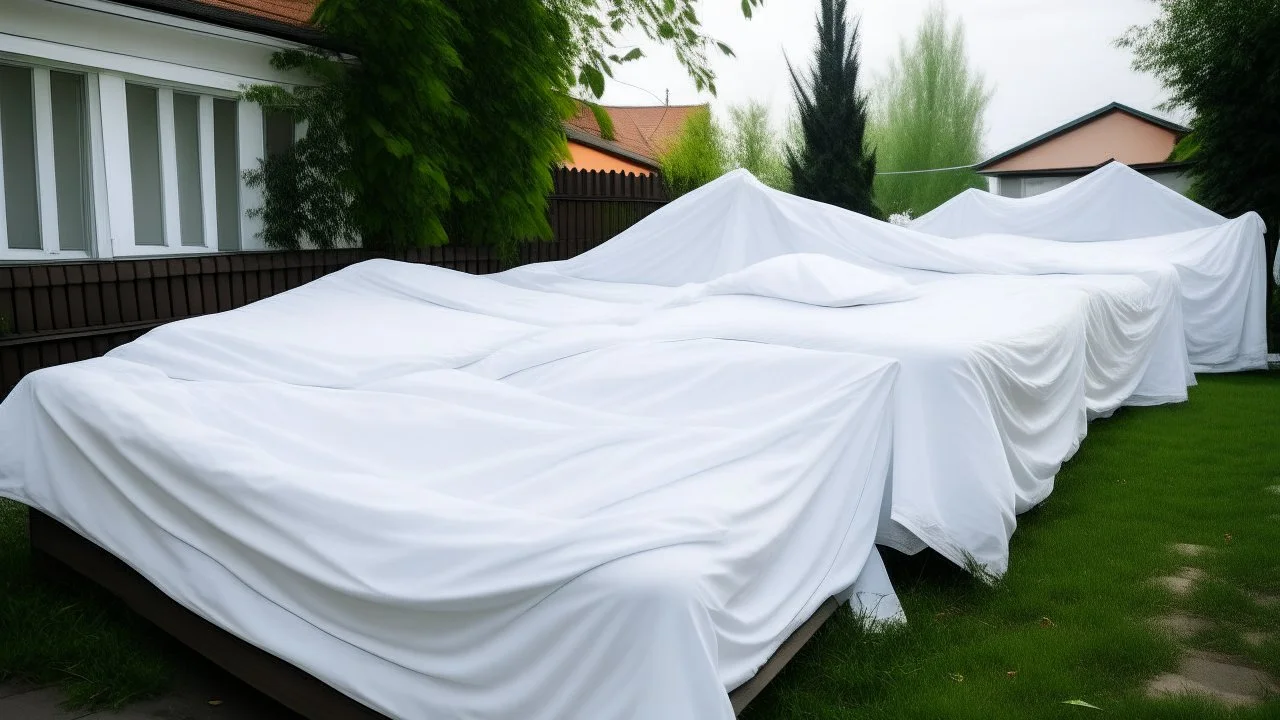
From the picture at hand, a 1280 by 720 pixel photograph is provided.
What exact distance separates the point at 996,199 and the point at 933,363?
6.89m

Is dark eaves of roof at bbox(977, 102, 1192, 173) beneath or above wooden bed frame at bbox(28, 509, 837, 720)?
above

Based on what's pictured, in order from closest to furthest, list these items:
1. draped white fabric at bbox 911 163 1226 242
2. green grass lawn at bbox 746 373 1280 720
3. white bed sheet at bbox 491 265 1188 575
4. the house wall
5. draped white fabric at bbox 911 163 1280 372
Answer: green grass lawn at bbox 746 373 1280 720 → white bed sheet at bbox 491 265 1188 575 → draped white fabric at bbox 911 163 1280 372 → draped white fabric at bbox 911 163 1226 242 → the house wall

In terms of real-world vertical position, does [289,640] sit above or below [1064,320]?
below

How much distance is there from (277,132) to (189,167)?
65cm

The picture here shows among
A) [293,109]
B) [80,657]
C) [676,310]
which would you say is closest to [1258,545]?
[676,310]

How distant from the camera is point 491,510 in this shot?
6.28ft

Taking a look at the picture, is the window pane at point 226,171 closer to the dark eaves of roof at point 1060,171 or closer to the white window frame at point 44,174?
the white window frame at point 44,174

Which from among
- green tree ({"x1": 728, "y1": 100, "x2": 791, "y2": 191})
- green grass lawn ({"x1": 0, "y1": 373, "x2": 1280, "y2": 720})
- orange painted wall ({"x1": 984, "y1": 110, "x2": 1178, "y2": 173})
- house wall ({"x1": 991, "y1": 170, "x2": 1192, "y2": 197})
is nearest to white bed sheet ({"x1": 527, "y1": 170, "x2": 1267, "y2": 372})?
green grass lawn ({"x1": 0, "y1": 373, "x2": 1280, "y2": 720})

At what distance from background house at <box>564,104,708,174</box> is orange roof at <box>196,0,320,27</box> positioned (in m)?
7.68

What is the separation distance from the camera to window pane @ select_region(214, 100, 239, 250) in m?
5.66

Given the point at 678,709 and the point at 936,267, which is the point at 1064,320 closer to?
the point at 936,267

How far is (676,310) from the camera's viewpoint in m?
3.88

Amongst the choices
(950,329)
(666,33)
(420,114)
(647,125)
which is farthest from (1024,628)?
(647,125)

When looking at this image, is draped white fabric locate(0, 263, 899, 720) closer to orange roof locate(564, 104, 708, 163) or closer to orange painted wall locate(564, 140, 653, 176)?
orange painted wall locate(564, 140, 653, 176)
